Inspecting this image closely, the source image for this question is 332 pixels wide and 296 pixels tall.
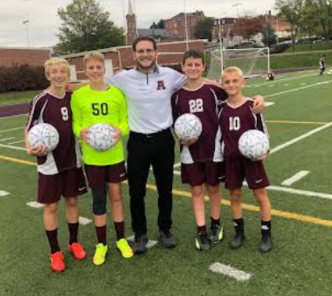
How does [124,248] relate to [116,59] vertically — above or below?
below

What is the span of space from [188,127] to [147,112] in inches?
16.8

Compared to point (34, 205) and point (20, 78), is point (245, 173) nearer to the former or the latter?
point (34, 205)

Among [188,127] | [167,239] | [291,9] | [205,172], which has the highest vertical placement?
[291,9]

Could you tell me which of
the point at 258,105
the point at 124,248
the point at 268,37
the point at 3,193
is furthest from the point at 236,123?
the point at 268,37

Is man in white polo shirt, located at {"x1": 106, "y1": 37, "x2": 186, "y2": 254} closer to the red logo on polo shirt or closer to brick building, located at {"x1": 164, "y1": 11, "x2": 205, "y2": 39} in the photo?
the red logo on polo shirt

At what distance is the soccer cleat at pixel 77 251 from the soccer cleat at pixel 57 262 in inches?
6.7

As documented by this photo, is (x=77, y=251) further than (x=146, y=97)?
Yes

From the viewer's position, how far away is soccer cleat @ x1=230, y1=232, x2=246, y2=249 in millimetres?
4203

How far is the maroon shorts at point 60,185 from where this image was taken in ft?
13.1

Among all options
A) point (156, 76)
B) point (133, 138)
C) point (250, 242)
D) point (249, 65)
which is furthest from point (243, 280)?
point (249, 65)

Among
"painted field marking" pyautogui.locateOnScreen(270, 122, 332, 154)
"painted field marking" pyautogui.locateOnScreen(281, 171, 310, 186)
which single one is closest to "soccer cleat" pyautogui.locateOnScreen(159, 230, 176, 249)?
"painted field marking" pyautogui.locateOnScreen(281, 171, 310, 186)

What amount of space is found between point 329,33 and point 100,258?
72.4 meters

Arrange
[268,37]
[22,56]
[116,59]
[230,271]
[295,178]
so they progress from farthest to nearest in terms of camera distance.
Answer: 1. [268,37]
2. [116,59]
3. [22,56]
4. [295,178]
5. [230,271]

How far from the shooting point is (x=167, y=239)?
439 cm
